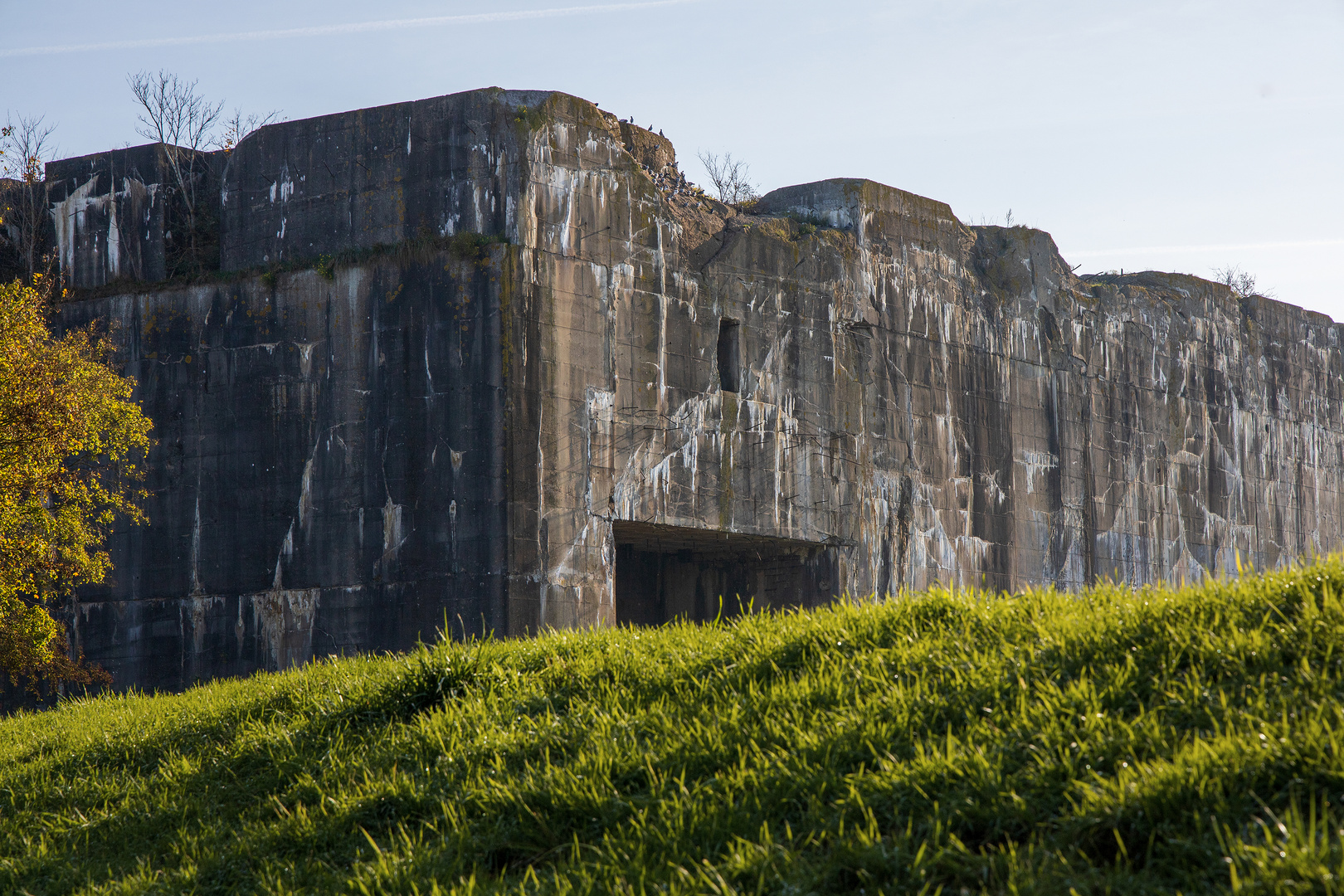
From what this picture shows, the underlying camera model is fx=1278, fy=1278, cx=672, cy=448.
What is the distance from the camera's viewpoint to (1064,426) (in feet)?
65.0

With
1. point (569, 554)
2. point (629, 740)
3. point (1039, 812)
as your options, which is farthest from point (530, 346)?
point (1039, 812)

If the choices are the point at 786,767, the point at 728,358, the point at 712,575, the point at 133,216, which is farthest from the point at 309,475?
the point at 786,767

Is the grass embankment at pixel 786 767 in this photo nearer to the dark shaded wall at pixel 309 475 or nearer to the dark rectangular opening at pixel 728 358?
the dark shaded wall at pixel 309 475

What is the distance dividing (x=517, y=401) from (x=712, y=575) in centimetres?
495

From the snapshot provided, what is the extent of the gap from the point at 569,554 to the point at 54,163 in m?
8.36

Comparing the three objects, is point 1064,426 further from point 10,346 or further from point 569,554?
point 10,346

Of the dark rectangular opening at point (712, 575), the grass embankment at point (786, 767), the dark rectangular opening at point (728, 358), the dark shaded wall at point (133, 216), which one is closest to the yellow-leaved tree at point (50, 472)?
the dark shaded wall at point (133, 216)

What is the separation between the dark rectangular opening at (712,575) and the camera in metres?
16.5

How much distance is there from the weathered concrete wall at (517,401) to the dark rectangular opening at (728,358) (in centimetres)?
4

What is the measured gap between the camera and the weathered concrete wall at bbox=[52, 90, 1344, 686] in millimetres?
13609

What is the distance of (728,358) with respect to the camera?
1570cm

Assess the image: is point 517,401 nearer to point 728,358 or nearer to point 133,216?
point 728,358

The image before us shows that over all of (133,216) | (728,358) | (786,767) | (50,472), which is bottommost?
(786,767)

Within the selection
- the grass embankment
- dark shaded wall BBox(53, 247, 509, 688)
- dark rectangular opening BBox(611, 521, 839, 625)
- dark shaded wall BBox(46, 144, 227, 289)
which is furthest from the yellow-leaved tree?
dark rectangular opening BBox(611, 521, 839, 625)
